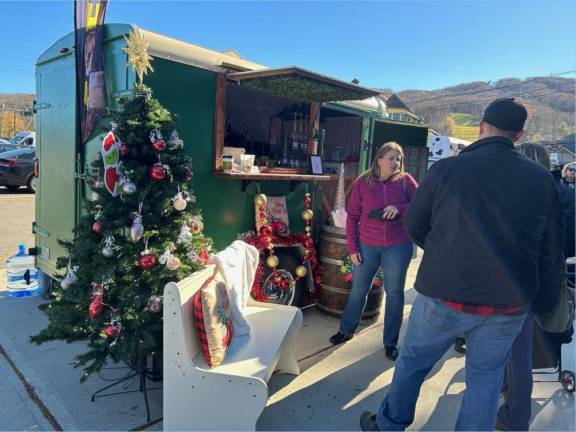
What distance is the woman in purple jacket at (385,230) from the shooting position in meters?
3.17

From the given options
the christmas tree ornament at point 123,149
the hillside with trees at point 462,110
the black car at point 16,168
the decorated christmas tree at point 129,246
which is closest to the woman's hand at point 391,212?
the decorated christmas tree at point 129,246

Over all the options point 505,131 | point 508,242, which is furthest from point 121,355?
point 505,131

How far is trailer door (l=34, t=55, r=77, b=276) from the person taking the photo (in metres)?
3.61

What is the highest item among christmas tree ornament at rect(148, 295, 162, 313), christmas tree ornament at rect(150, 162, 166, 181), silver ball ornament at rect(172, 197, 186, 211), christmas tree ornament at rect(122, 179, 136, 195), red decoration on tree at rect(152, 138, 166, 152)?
red decoration on tree at rect(152, 138, 166, 152)

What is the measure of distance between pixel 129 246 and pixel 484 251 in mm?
1839

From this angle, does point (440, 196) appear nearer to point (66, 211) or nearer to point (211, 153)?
point (211, 153)

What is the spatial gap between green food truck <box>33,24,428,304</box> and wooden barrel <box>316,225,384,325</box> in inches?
9.0

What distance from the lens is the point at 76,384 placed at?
2834 mm

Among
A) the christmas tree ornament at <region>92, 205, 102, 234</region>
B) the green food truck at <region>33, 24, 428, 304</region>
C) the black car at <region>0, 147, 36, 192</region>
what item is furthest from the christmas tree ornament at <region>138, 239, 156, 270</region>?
the black car at <region>0, 147, 36, 192</region>

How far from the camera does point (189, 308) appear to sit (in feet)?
7.33

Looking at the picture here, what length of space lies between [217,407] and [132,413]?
747mm

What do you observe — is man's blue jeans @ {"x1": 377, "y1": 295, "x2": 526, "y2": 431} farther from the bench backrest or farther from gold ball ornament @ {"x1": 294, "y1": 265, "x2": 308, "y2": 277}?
gold ball ornament @ {"x1": 294, "y1": 265, "x2": 308, "y2": 277}

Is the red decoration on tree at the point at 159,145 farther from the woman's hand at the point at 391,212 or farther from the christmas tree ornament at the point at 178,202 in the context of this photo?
the woman's hand at the point at 391,212

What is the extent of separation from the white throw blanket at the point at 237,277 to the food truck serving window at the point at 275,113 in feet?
3.26
